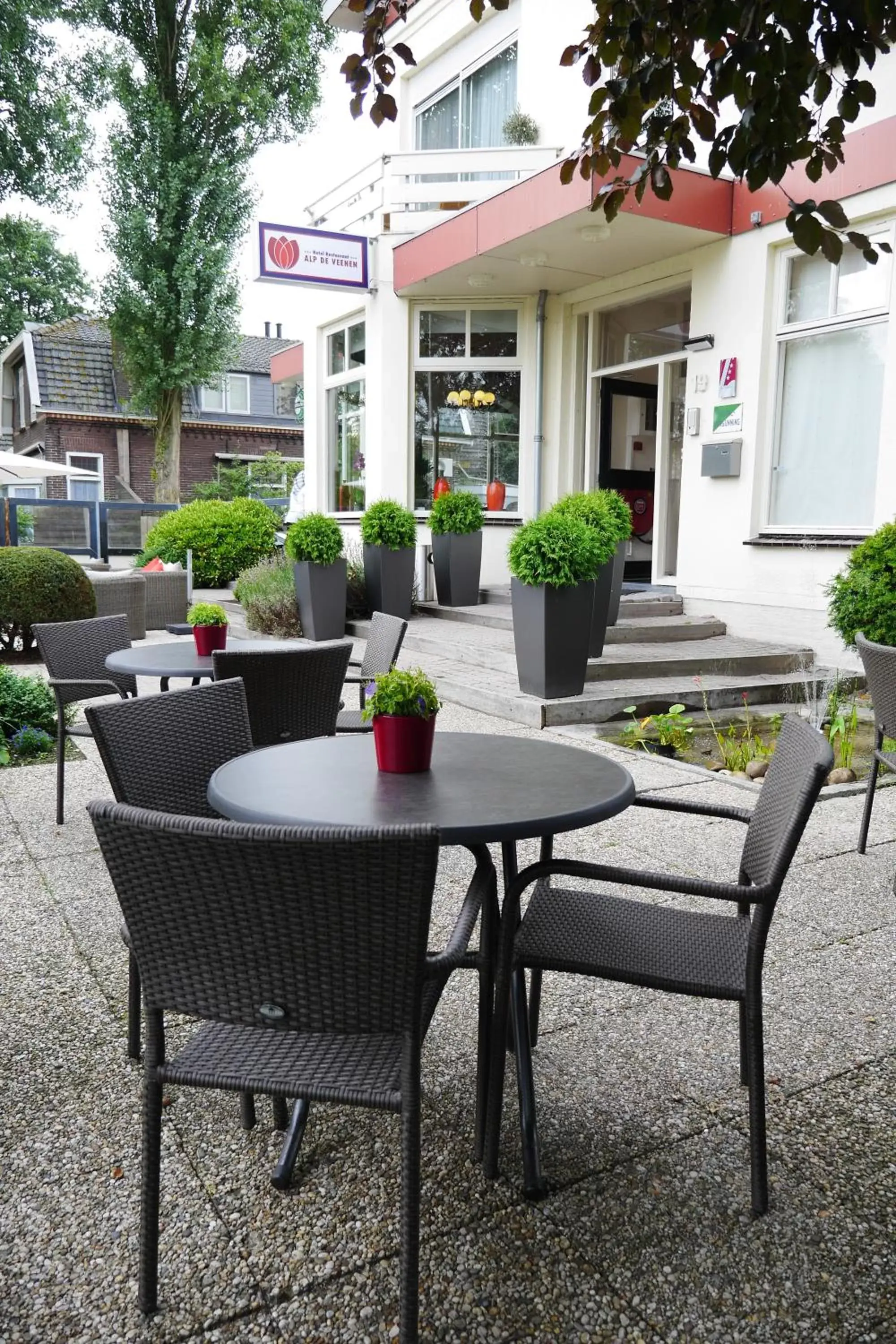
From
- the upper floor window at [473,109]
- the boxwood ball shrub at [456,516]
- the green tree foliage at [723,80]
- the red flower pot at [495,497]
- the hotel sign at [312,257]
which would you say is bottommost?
the boxwood ball shrub at [456,516]

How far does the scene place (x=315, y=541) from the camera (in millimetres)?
8945

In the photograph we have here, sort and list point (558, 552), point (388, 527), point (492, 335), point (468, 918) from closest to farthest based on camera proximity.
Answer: point (468, 918) < point (558, 552) < point (388, 527) < point (492, 335)

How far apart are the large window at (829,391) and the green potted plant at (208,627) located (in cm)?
572

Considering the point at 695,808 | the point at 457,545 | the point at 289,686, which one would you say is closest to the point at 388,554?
the point at 457,545

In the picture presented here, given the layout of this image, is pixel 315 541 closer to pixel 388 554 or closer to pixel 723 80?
pixel 388 554

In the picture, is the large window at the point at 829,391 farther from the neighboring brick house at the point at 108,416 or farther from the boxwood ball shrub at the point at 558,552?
the neighboring brick house at the point at 108,416

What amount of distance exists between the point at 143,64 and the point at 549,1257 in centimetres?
2266

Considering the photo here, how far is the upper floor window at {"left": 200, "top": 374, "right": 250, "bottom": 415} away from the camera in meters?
28.3

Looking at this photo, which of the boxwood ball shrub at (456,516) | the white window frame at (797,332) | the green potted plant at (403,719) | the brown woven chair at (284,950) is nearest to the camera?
the brown woven chair at (284,950)

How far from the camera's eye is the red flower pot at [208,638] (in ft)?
13.3

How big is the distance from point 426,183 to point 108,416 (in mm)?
17278

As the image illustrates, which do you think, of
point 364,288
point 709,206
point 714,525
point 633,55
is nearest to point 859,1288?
point 633,55

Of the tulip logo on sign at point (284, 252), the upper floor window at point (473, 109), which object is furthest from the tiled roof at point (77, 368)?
the tulip logo on sign at point (284, 252)

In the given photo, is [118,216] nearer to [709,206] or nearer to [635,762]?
[709,206]
